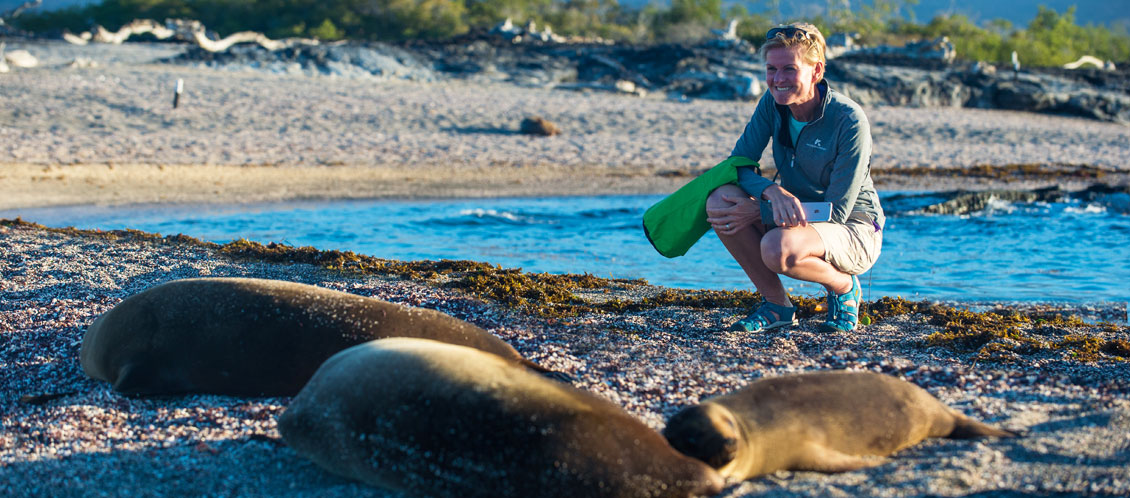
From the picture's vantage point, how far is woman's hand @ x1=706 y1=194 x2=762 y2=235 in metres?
4.68

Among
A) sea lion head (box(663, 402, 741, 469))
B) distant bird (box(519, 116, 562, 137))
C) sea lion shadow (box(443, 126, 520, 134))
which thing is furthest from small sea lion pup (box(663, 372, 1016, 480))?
sea lion shadow (box(443, 126, 520, 134))

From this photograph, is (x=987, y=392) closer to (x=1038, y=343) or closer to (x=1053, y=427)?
(x=1053, y=427)

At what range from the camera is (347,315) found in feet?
13.6

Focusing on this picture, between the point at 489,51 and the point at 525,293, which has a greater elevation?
the point at 489,51

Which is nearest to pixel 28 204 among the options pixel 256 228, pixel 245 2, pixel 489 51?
pixel 256 228

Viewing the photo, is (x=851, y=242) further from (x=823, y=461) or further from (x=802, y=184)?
(x=823, y=461)

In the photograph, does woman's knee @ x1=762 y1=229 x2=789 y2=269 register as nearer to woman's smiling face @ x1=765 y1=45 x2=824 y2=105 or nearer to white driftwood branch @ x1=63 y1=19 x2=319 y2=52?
woman's smiling face @ x1=765 y1=45 x2=824 y2=105

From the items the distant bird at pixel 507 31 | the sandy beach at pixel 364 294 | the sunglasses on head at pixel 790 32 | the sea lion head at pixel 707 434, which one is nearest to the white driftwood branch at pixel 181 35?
the distant bird at pixel 507 31

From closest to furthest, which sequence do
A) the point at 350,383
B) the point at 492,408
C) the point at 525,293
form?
the point at 492,408 < the point at 350,383 < the point at 525,293

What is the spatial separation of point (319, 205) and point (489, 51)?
1741 cm

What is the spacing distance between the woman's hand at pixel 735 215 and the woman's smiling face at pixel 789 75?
495 millimetres

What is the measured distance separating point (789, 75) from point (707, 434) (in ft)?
6.96

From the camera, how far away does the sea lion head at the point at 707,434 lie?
2.98 metres

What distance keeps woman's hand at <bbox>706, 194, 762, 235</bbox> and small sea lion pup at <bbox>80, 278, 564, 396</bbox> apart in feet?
4.07
